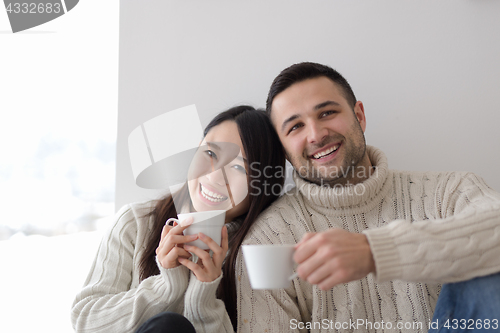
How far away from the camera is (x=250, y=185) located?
1.29m

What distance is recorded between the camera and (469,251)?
788mm

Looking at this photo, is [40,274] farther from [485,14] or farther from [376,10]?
[485,14]

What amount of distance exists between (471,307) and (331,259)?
1.22 ft

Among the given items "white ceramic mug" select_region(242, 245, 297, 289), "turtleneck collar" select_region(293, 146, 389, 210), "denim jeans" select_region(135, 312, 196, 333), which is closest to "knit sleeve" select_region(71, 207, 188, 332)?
"denim jeans" select_region(135, 312, 196, 333)

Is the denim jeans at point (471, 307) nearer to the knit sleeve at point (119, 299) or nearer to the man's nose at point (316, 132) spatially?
the man's nose at point (316, 132)

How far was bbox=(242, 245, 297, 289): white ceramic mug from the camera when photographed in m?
0.71

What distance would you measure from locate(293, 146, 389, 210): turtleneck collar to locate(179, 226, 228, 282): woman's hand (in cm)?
37

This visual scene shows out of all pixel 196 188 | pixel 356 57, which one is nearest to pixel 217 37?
pixel 356 57

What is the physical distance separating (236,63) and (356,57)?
0.52 m

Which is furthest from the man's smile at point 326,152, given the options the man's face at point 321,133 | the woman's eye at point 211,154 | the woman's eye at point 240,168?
the woman's eye at point 211,154

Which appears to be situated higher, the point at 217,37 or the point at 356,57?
the point at 217,37

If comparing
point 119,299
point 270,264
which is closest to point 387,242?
point 270,264

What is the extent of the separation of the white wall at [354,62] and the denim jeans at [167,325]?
0.81 metres

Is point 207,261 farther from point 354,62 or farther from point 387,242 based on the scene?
point 354,62
